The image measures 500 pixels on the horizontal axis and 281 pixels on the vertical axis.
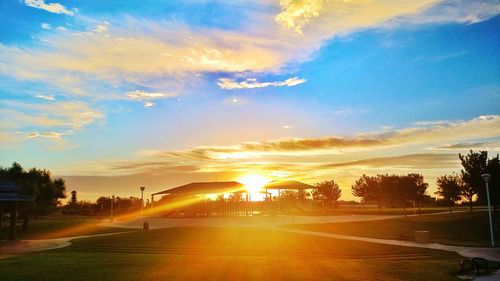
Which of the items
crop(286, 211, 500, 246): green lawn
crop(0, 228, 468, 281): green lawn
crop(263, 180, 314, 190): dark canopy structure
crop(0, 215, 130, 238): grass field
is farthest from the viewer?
crop(263, 180, 314, 190): dark canopy structure

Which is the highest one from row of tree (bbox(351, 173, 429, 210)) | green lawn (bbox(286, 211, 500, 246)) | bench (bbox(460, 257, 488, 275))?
row of tree (bbox(351, 173, 429, 210))

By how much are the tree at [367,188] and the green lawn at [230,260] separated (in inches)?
1832

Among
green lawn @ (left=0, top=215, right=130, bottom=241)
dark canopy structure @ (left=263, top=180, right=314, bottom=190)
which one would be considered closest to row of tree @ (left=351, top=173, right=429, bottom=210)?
dark canopy structure @ (left=263, top=180, right=314, bottom=190)

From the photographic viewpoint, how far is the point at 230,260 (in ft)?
62.2

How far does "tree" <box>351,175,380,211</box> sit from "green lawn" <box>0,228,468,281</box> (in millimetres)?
46523

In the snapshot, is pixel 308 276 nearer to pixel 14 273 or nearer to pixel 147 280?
pixel 147 280

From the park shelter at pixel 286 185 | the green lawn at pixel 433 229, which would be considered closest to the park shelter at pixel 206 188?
the park shelter at pixel 286 185

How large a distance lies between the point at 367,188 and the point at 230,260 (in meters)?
59.8

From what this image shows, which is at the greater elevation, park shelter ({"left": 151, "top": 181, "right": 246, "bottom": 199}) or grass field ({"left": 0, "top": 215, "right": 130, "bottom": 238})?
park shelter ({"left": 151, "top": 181, "right": 246, "bottom": 199})

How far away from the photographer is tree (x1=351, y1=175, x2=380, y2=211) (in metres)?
71.8

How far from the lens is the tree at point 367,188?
71812mm

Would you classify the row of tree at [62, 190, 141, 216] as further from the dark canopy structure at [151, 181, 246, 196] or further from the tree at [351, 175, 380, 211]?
the tree at [351, 175, 380, 211]

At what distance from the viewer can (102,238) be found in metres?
29.2

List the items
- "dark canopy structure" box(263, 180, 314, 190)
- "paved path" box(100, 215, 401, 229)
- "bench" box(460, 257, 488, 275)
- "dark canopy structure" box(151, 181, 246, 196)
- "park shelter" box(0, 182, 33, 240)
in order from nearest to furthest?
"bench" box(460, 257, 488, 275) → "park shelter" box(0, 182, 33, 240) → "paved path" box(100, 215, 401, 229) → "dark canopy structure" box(263, 180, 314, 190) → "dark canopy structure" box(151, 181, 246, 196)
